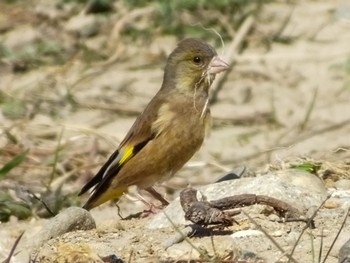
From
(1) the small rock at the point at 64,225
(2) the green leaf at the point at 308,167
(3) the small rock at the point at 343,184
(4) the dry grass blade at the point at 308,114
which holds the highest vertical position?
(2) the green leaf at the point at 308,167

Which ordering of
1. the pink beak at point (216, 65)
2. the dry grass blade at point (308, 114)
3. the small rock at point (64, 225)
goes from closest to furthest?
1. the small rock at point (64, 225)
2. the pink beak at point (216, 65)
3. the dry grass blade at point (308, 114)

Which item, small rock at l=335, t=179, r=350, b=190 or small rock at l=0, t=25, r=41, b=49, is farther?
small rock at l=0, t=25, r=41, b=49

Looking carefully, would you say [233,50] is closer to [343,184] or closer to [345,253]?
[343,184]

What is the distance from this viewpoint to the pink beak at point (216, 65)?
7807 mm

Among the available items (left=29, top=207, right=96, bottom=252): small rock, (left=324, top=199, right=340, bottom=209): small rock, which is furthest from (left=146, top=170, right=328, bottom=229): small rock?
(left=29, top=207, right=96, bottom=252): small rock

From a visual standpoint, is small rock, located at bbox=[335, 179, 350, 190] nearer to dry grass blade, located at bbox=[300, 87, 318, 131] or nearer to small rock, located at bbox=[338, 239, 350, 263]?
small rock, located at bbox=[338, 239, 350, 263]

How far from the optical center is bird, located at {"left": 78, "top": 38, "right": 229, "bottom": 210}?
7508 millimetres

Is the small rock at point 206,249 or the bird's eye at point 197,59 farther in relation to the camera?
the bird's eye at point 197,59

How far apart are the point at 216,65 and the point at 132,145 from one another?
70 centimetres

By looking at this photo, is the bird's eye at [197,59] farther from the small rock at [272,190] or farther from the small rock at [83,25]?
the small rock at [83,25]

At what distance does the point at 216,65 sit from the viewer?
783 cm

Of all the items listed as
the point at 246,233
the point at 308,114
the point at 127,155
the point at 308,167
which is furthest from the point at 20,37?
the point at 246,233

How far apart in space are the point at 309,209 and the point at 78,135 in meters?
4.04

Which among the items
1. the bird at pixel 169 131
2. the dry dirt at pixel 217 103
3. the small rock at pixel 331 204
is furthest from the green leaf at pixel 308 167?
the dry dirt at pixel 217 103
